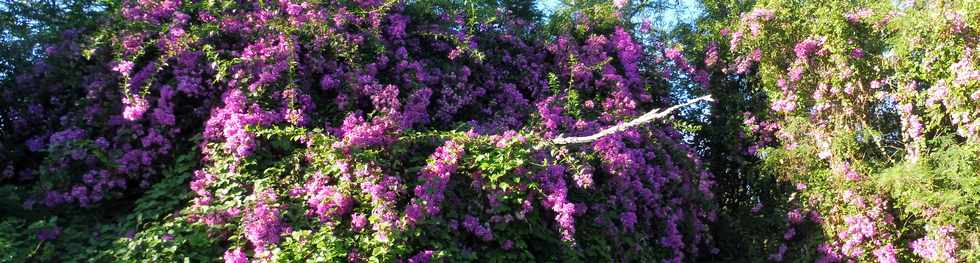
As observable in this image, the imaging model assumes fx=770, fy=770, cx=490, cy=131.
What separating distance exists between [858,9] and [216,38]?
4769 mm

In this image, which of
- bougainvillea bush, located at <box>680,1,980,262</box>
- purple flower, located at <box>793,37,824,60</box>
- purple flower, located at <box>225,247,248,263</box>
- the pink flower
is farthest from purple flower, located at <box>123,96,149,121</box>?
purple flower, located at <box>793,37,824,60</box>

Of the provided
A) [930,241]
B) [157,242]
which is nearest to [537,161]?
[157,242]

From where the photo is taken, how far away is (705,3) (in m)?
7.32

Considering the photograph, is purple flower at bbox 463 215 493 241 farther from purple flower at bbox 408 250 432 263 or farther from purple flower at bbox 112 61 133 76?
purple flower at bbox 112 61 133 76

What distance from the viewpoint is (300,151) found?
12.6 ft

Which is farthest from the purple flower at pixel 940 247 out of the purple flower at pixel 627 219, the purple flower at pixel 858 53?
the purple flower at pixel 627 219

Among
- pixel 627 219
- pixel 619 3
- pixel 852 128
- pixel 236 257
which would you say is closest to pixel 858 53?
pixel 852 128

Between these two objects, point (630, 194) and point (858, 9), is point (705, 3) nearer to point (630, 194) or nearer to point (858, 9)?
point (858, 9)

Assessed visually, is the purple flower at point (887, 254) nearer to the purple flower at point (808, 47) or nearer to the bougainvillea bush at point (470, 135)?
the bougainvillea bush at point (470, 135)

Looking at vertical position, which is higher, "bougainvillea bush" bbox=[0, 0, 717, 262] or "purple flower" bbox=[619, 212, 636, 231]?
"bougainvillea bush" bbox=[0, 0, 717, 262]

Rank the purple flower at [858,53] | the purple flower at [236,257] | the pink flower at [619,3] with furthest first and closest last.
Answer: the pink flower at [619,3] < the purple flower at [858,53] < the purple flower at [236,257]

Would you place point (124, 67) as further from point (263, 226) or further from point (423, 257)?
point (423, 257)

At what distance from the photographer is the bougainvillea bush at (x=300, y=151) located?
3471 mm

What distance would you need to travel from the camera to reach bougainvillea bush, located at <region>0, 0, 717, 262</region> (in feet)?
11.4
